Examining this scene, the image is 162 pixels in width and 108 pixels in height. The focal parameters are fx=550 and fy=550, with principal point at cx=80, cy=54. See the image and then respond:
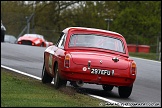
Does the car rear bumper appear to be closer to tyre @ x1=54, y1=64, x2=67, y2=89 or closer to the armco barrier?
tyre @ x1=54, y1=64, x2=67, y2=89

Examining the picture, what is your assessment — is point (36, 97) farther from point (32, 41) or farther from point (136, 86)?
point (32, 41)

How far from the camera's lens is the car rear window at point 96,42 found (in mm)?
12946

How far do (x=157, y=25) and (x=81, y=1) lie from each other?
10.8 metres

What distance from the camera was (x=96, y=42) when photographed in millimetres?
13070

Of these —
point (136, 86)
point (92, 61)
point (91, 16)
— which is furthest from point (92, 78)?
point (91, 16)

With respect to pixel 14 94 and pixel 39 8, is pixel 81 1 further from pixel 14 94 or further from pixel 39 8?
pixel 14 94

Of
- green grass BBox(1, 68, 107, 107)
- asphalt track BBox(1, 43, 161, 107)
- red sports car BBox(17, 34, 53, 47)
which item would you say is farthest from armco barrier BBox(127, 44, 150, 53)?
green grass BBox(1, 68, 107, 107)

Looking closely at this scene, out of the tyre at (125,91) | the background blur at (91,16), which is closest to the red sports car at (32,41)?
the tyre at (125,91)

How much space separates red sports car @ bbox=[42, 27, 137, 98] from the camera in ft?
39.2

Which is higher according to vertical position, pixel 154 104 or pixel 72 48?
pixel 72 48

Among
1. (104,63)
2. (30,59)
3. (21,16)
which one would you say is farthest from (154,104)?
(21,16)

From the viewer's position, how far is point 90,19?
7225 centimetres

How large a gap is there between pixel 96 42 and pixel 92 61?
4.00 feet

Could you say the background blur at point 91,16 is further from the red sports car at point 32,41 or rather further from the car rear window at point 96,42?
the car rear window at point 96,42
